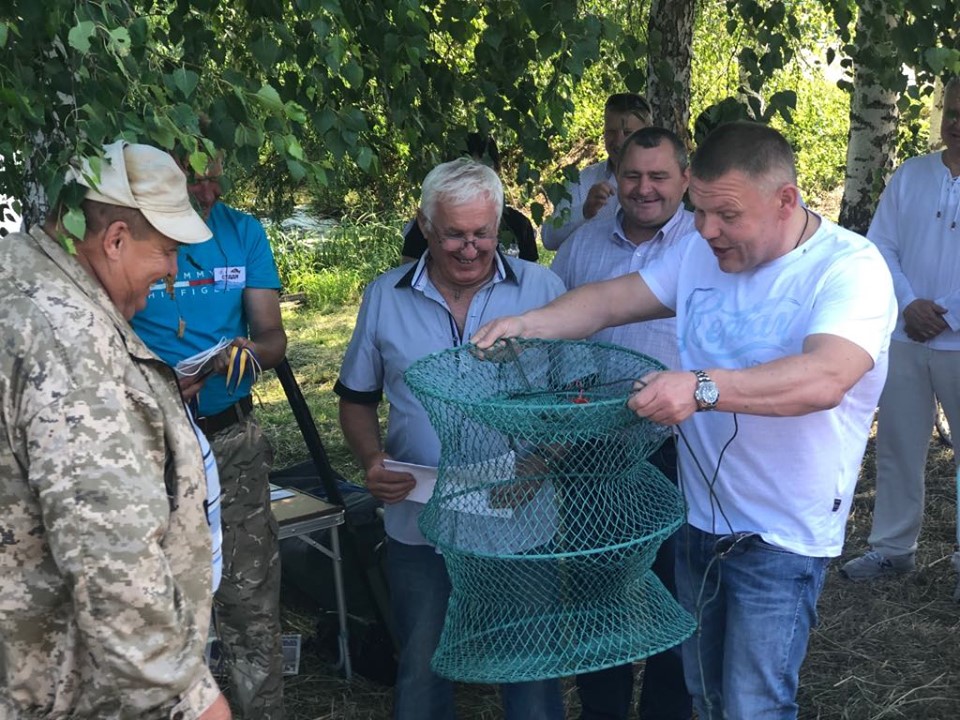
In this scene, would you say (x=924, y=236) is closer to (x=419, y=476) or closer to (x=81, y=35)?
(x=419, y=476)

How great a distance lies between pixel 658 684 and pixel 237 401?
160 cm

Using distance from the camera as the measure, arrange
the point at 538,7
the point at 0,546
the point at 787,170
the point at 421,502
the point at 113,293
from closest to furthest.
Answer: the point at 0,546
the point at 113,293
the point at 787,170
the point at 421,502
the point at 538,7

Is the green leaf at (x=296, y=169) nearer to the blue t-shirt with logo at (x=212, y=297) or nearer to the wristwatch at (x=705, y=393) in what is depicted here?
the blue t-shirt with logo at (x=212, y=297)

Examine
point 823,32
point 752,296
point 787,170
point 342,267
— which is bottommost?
point 342,267

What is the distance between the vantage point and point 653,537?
2.54 m

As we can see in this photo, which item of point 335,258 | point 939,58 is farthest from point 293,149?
point 335,258

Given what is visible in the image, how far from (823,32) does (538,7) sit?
276 inches

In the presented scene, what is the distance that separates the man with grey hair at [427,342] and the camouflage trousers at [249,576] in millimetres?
481

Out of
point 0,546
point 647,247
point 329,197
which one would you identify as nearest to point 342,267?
point 329,197

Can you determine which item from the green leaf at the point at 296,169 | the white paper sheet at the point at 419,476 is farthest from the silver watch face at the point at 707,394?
the green leaf at the point at 296,169

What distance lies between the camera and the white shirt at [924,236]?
4562 millimetres

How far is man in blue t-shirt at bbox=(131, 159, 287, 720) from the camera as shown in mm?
3443

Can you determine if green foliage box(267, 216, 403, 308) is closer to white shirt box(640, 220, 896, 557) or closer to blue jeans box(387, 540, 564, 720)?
blue jeans box(387, 540, 564, 720)

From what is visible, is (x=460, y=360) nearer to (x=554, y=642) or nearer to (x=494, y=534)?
(x=494, y=534)
